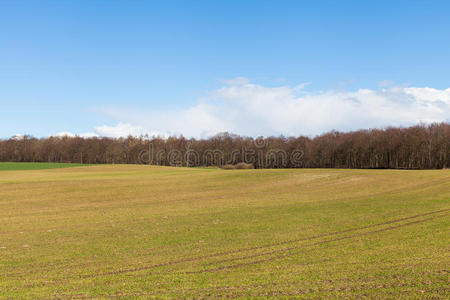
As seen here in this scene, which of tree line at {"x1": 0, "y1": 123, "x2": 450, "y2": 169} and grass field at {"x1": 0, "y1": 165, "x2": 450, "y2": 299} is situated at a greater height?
tree line at {"x1": 0, "y1": 123, "x2": 450, "y2": 169}

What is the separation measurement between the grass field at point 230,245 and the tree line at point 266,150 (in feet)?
196

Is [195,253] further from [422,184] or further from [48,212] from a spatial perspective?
[422,184]

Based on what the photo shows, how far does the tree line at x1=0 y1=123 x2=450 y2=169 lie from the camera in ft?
284

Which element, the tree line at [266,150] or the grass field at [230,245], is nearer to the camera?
the grass field at [230,245]

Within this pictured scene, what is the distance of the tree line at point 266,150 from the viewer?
86.5 m

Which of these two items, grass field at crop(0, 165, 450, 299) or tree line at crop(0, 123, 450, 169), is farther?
tree line at crop(0, 123, 450, 169)

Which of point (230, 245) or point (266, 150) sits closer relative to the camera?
point (230, 245)

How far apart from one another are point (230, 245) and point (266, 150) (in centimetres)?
10212

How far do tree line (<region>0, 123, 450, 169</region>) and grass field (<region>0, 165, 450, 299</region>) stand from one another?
5972cm

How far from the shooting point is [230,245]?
48.8 feet

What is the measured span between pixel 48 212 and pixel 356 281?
75.0 feet

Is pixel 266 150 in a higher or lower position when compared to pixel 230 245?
higher

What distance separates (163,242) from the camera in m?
15.8

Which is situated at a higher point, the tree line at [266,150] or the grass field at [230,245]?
the tree line at [266,150]
